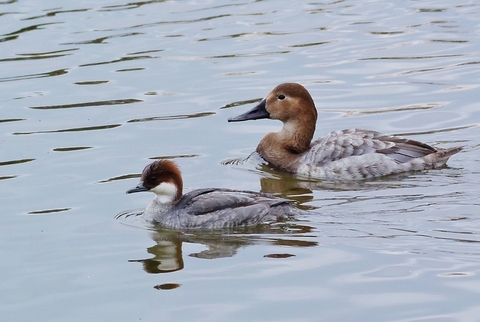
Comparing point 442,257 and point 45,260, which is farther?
point 45,260

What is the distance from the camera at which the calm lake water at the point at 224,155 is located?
30.7 feet

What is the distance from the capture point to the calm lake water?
Result: 9344 millimetres

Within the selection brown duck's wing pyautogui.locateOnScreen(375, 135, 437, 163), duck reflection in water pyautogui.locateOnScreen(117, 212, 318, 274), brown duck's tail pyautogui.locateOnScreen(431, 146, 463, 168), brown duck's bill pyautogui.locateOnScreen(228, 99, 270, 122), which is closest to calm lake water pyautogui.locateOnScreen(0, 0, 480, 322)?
duck reflection in water pyautogui.locateOnScreen(117, 212, 318, 274)

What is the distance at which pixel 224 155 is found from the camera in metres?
14.4

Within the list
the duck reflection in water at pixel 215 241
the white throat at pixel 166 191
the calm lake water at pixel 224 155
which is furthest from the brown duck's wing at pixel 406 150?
the white throat at pixel 166 191

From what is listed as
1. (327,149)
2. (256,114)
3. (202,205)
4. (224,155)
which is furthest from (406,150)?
(202,205)

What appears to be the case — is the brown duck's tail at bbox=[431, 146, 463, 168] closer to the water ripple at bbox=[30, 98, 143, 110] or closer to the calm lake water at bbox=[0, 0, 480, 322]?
the calm lake water at bbox=[0, 0, 480, 322]

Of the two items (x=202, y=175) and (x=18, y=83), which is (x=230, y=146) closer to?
(x=202, y=175)

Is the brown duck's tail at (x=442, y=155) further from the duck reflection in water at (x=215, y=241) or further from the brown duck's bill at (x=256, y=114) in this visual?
the duck reflection in water at (x=215, y=241)

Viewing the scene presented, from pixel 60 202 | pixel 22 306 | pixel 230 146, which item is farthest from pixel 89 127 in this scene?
pixel 22 306

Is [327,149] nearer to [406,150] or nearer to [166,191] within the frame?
[406,150]

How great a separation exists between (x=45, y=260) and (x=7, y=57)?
10.6m

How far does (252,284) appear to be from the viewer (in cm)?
952

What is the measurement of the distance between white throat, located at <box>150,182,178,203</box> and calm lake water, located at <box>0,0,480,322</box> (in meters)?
0.35
